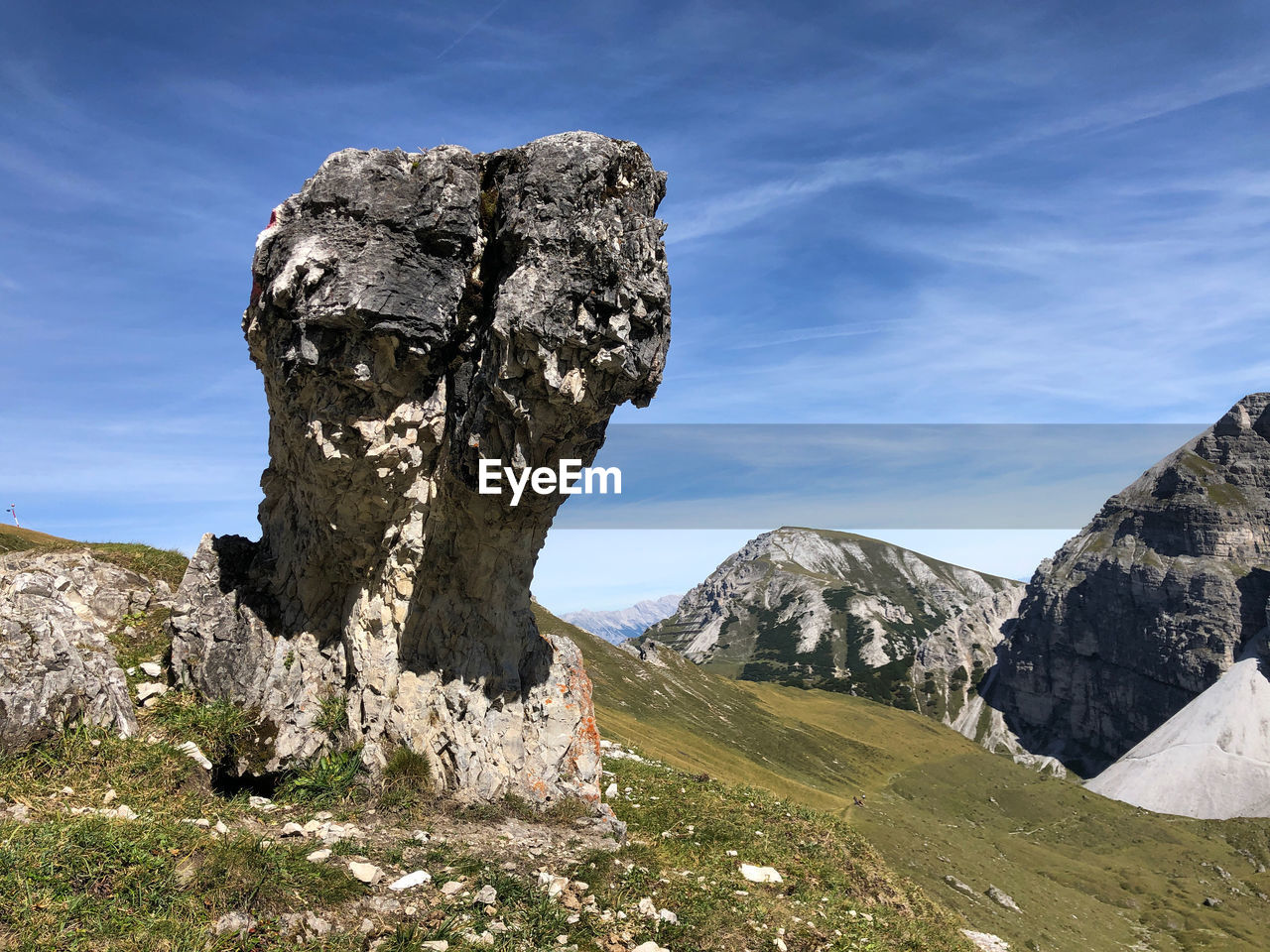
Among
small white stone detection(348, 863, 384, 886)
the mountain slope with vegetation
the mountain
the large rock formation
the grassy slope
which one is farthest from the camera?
the mountain

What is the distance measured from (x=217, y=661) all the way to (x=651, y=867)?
34.8 ft

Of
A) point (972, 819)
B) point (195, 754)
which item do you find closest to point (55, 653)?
point (195, 754)

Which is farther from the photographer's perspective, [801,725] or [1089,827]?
[801,725]

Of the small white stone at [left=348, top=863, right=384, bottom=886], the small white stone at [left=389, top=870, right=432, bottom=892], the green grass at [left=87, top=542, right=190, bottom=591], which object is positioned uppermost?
the green grass at [left=87, top=542, right=190, bottom=591]

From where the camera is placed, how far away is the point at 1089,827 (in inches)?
4353

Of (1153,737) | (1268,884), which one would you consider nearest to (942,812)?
(1268,884)

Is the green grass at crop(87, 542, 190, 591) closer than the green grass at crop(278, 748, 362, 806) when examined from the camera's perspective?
No

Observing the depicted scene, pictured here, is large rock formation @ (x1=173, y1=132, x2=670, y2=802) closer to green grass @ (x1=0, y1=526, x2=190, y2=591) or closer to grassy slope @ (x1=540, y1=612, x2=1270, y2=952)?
green grass @ (x1=0, y1=526, x2=190, y2=591)

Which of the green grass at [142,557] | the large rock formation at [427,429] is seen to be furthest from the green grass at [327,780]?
the green grass at [142,557]

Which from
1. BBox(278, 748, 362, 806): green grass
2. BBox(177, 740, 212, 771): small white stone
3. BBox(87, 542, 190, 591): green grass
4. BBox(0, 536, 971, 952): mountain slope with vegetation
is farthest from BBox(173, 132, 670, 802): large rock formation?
BBox(87, 542, 190, 591): green grass

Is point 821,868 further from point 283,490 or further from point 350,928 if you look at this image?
point 283,490

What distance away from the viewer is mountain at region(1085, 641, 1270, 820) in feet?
458

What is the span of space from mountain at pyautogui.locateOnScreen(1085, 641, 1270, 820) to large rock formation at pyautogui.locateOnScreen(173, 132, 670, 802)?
178m

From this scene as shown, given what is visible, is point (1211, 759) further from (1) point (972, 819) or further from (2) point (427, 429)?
(2) point (427, 429)
